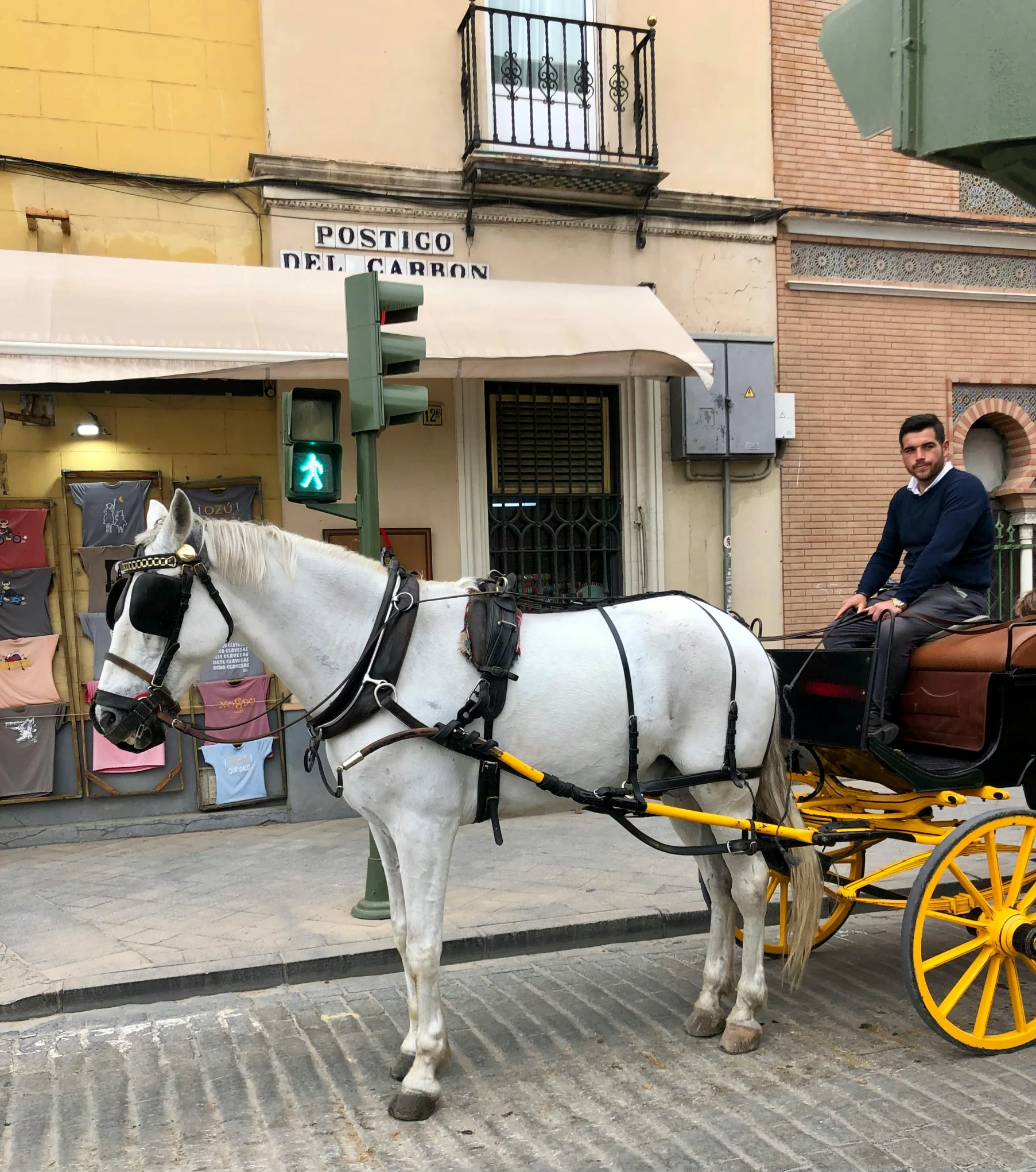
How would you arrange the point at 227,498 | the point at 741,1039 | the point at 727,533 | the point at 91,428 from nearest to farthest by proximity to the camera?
the point at 741,1039 → the point at 91,428 → the point at 227,498 → the point at 727,533

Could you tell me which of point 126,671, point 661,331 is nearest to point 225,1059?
point 126,671

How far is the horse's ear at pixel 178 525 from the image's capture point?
10.4 feet

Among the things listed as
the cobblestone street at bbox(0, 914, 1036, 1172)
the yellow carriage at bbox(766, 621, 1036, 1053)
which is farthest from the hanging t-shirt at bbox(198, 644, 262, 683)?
the yellow carriage at bbox(766, 621, 1036, 1053)

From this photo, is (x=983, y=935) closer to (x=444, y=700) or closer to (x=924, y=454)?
(x=924, y=454)

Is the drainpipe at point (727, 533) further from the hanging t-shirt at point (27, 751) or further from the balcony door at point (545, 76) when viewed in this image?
the hanging t-shirt at point (27, 751)

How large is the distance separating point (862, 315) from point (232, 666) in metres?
6.91

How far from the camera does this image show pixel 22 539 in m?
7.30

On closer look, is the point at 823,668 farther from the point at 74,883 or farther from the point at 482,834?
the point at 74,883

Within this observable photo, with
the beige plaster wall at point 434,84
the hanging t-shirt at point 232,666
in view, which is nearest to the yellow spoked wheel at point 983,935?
the hanging t-shirt at point 232,666

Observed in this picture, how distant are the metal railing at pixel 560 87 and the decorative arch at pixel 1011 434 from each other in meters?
4.20

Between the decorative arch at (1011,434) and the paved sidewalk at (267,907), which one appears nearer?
the paved sidewalk at (267,907)

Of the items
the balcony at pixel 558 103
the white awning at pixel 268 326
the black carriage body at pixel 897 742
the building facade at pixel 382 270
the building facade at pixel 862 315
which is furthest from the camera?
the building facade at pixel 862 315

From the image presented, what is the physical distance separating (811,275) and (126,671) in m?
8.19

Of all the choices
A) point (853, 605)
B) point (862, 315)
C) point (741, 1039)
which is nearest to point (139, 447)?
point (853, 605)
